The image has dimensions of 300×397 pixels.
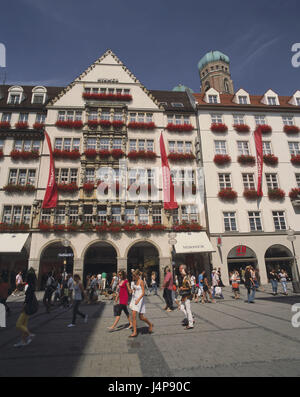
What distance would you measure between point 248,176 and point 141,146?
1186cm

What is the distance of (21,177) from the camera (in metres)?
23.8

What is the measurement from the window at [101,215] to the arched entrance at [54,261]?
3810 mm

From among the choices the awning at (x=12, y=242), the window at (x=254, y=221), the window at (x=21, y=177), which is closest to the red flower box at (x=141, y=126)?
the window at (x=21, y=177)

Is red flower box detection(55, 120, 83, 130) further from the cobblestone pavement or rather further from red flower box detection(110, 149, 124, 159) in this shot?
the cobblestone pavement

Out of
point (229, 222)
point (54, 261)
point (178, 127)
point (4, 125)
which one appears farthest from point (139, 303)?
point (4, 125)

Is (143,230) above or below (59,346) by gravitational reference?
above

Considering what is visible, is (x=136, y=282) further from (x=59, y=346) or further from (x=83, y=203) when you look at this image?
(x=83, y=203)

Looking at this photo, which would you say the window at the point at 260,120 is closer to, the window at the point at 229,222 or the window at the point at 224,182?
the window at the point at 224,182

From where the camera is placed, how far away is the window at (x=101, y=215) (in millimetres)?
23131

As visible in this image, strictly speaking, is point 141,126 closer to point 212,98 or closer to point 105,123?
point 105,123

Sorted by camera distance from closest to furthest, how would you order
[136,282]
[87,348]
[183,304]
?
[87,348] < [136,282] < [183,304]

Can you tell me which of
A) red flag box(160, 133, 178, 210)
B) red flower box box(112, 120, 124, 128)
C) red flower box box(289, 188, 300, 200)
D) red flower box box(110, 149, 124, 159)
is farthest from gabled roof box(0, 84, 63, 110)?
red flower box box(289, 188, 300, 200)

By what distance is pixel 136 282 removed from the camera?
751 cm

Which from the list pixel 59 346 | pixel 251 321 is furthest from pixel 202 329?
pixel 59 346
